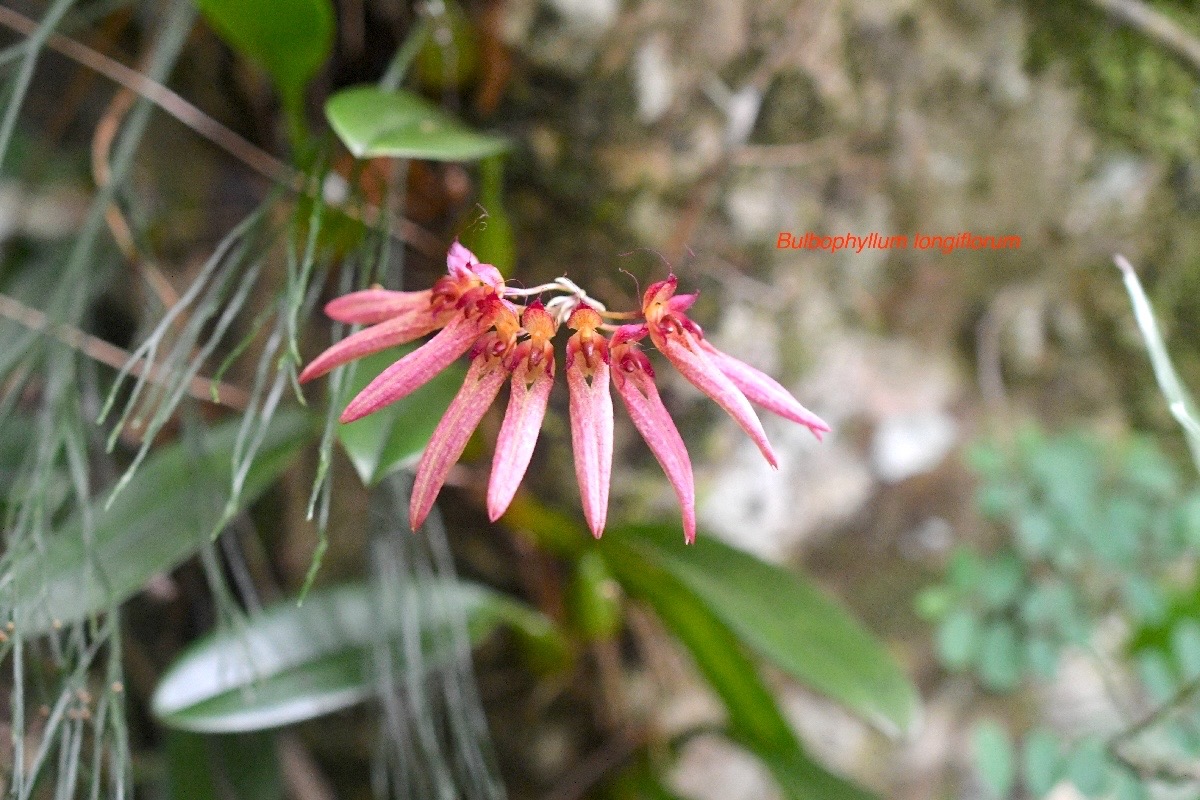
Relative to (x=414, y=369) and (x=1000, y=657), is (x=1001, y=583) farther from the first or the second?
(x=414, y=369)

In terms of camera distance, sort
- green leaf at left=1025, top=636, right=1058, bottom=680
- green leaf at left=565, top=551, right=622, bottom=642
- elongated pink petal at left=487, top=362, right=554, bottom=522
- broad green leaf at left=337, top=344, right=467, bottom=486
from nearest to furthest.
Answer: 1. elongated pink petal at left=487, top=362, right=554, bottom=522
2. broad green leaf at left=337, top=344, right=467, bottom=486
3. green leaf at left=1025, top=636, right=1058, bottom=680
4. green leaf at left=565, top=551, right=622, bottom=642

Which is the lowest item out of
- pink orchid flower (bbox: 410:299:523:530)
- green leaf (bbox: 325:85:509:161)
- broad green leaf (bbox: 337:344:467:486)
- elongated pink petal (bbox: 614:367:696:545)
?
elongated pink petal (bbox: 614:367:696:545)

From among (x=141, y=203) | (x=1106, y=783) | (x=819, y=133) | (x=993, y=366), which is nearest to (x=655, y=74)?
(x=819, y=133)

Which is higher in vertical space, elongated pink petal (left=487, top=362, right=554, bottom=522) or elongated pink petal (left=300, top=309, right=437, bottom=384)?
elongated pink petal (left=300, top=309, right=437, bottom=384)

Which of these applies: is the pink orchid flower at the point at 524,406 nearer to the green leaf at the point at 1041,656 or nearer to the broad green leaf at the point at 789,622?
the broad green leaf at the point at 789,622

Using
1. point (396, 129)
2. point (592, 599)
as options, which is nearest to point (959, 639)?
point (592, 599)

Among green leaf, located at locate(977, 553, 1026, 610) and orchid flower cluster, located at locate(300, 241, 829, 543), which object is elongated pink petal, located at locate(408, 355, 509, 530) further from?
green leaf, located at locate(977, 553, 1026, 610)

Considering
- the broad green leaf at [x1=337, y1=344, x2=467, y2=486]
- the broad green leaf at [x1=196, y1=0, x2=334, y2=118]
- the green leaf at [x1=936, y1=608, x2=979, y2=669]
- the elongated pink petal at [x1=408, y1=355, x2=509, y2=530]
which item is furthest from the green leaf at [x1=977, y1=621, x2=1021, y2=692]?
the broad green leaf at [x1=196, y1=0, x2=334, y2=118]

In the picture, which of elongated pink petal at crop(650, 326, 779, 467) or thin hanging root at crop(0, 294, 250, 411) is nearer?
elongated pink petal at crop(650, 326, 779, 467)

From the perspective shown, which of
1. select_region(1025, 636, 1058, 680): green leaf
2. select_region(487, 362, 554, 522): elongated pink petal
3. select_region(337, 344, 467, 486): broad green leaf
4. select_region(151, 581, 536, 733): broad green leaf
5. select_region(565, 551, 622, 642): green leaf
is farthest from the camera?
select_region(565, 551, 622, 642): green leaf
